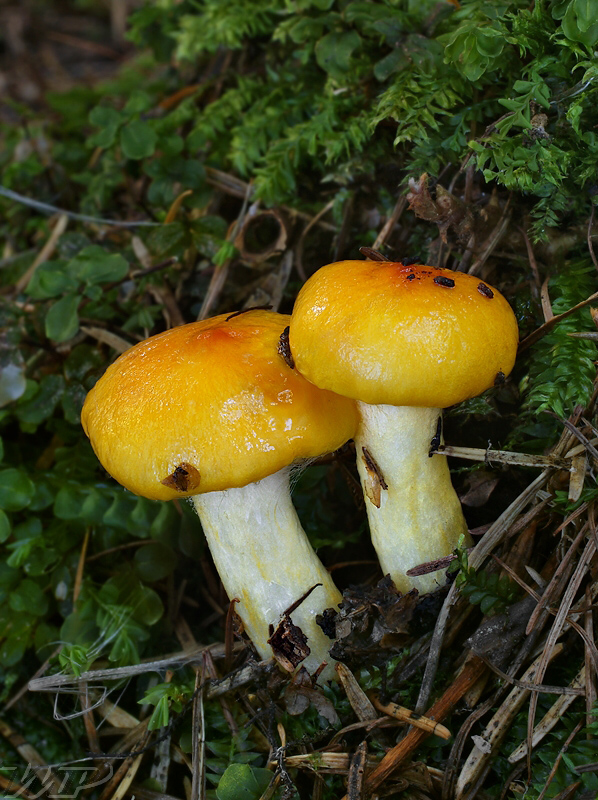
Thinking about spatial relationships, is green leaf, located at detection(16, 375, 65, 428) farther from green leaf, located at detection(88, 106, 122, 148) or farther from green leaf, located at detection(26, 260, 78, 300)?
green leaf, located at detection(88, 106, 122, 148)

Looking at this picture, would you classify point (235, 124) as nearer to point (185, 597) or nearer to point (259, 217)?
point (259, 217)

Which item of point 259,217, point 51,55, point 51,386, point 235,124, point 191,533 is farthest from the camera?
point 51,55

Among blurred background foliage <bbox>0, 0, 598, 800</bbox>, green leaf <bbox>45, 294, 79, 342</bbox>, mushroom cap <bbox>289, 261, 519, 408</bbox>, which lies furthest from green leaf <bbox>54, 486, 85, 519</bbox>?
mushroom cap <bbox>289, 261, 519, 408</bbox>

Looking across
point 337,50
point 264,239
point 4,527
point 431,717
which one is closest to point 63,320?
point 4,527

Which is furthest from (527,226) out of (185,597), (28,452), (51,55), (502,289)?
(51,55)

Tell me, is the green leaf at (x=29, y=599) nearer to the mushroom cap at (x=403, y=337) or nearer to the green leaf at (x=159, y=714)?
the green leaf at (x=159, y=714)

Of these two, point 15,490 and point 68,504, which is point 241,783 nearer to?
point 68,504
